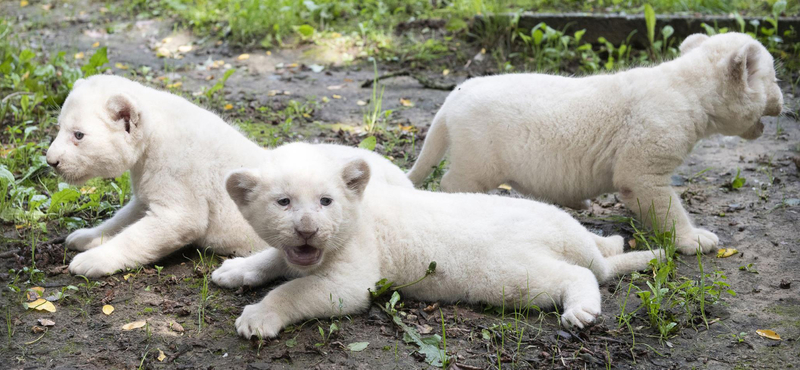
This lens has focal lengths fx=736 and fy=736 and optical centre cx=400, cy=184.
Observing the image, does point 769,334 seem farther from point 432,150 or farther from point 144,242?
point 144,242

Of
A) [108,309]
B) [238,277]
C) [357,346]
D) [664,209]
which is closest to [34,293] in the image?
[108,309]

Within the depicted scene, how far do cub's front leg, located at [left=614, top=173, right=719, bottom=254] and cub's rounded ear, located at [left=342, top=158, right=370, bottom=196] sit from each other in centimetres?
224

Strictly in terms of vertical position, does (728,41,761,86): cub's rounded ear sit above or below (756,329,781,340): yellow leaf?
Result: above

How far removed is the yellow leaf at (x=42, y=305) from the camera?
447 cm

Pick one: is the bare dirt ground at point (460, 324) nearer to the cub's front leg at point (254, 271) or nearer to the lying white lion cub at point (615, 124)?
the cub's front leg at point (254, 271)

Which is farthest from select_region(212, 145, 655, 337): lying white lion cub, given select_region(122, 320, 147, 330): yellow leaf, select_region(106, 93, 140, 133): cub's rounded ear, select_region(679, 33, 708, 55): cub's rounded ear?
select_region(679, 33, 708, 55): cub's rounded ear

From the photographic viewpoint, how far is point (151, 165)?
5074 millimetres

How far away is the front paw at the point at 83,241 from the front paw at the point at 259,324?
1.64 m

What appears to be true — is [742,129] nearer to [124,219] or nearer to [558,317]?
[558,317]

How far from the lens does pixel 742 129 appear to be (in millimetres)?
5773

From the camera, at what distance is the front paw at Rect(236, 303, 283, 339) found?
413 centimetres

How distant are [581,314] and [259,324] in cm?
184

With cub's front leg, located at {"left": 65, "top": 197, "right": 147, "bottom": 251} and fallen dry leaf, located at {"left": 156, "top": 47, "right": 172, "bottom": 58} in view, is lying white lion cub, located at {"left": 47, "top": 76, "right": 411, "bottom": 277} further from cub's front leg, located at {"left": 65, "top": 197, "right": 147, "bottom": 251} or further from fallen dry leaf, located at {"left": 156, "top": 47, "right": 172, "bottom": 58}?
fallen dry leaf, located at {"left": 156, "top": 47, "right": 172, "bottom": 58}

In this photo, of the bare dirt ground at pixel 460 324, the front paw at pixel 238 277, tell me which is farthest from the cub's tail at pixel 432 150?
the front paw at pixel 238 277
